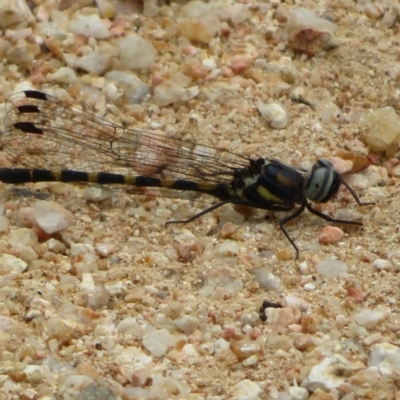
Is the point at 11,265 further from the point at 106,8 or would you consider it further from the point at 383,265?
the point at 106,8

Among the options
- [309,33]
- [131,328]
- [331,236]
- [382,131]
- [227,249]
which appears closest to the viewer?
[131,328]

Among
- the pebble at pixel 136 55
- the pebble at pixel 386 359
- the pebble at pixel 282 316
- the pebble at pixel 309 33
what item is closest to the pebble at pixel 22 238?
the pebble at pixel 282 316

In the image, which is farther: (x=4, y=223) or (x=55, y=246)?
(x=4, y=223)

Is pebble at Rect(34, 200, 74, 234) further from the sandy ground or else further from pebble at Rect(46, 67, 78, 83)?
pebble at Rect(46, 67, 78, 83)

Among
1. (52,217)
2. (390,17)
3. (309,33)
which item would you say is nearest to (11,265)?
(52,217)

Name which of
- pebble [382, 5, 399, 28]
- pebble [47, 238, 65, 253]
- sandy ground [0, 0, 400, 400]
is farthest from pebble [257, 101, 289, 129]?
pebble [47, 238, 65, 253]

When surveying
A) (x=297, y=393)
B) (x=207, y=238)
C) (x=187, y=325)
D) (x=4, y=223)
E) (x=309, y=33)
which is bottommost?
(x=4, y=223)
